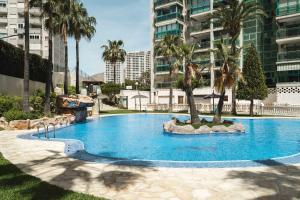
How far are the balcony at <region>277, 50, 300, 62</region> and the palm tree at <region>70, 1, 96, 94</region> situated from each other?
97.5ft

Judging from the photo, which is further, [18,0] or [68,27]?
[18,0]

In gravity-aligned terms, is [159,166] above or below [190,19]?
below

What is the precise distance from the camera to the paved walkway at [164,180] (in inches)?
311

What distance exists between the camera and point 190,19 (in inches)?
2363

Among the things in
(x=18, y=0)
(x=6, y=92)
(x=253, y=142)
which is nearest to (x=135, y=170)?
(x=253, y=142)

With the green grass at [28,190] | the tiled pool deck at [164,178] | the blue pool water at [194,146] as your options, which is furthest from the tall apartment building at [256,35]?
the green grass at [28,190]

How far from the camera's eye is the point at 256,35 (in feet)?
164

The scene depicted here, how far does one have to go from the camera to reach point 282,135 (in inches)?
896

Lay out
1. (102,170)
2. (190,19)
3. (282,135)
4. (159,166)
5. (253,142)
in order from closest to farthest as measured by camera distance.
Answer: (102,170), (159,166), (253,142), (282,135), (190,19)

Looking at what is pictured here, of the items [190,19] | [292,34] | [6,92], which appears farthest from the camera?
[190,19]

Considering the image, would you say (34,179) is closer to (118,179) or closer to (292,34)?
(118,179)

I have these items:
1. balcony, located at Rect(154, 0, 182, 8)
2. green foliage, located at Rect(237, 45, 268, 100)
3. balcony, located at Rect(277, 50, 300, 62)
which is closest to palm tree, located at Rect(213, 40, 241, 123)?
green foliage, located at Rect(237, 45, 268, 100)

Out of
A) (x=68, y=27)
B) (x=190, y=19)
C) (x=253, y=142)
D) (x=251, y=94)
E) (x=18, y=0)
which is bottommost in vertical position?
(x=253, y=142)

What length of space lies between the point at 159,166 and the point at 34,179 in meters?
4.50
